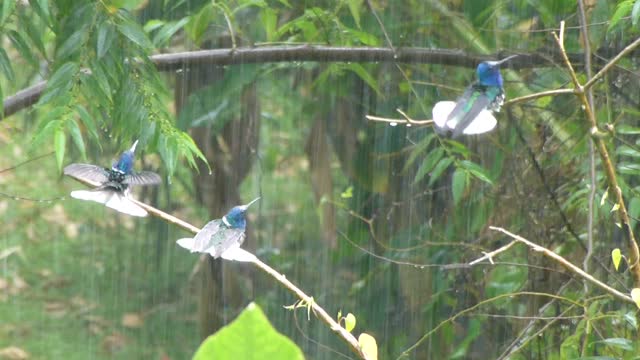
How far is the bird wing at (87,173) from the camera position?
1532mm

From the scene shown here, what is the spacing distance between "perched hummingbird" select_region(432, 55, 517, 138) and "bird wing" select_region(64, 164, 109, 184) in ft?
1.79

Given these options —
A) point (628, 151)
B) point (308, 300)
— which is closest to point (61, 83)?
point (308, 300)

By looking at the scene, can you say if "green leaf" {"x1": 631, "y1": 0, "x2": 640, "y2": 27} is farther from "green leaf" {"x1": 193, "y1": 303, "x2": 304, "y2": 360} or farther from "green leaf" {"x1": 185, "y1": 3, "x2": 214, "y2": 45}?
"green leaf" {"x1": 193, "y1": 303, "x2": 304, "y2": 360}

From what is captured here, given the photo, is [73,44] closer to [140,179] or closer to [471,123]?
[140,179]

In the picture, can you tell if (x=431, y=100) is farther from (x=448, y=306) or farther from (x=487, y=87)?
(x=487, y=87)

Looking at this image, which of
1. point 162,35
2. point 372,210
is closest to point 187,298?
point 372,210

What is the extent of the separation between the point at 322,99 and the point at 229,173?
0.69m

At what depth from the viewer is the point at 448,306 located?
332cm

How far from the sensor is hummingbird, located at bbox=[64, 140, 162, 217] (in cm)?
148

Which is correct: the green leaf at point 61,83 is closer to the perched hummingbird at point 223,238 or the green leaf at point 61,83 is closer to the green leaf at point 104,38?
the green leaf at point 104,38

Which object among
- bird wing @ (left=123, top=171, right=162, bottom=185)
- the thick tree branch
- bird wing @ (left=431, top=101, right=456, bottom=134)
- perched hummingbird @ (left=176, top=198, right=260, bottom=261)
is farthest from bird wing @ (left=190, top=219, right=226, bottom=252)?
the thick tree branch

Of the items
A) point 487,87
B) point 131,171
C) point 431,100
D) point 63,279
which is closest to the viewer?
point 487,87

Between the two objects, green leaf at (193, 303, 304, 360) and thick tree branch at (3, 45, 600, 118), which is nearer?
green leaf at (193, 303, 304, 360)

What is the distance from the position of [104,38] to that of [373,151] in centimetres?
182
